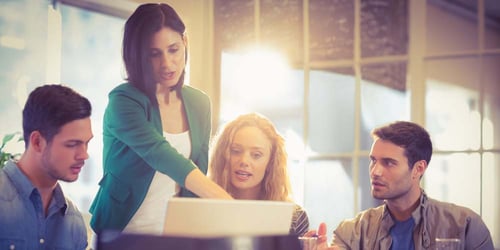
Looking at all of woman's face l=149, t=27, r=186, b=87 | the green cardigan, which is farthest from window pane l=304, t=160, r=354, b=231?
woman's face l=149, t=27, r=186, b=87

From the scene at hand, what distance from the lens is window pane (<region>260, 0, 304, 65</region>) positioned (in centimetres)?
446

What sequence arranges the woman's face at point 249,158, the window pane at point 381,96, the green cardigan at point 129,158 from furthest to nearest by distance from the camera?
the window pane at point 381,96 < the woman's face at point 249,158 < the green cardigan at point 129,158

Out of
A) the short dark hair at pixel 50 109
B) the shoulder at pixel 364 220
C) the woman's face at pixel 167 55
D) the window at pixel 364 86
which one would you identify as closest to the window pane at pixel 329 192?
the window at pixel 364 86

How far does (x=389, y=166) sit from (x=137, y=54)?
3.74ft

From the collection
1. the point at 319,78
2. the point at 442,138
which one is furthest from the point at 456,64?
the point at 319,78

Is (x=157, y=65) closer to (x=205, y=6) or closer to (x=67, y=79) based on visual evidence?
(x=67, y=79)

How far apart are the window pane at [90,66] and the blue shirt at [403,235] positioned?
1613mm

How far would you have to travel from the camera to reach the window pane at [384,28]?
4168 mm

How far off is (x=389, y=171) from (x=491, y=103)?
3.31 feet

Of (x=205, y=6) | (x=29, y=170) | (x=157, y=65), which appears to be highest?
(x=205, y=6)

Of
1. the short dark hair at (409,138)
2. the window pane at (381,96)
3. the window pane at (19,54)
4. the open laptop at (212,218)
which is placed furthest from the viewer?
the window pane at (381,96)

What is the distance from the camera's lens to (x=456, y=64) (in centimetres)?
404

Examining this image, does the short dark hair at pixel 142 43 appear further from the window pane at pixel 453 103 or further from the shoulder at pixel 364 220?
the window pane at pixel 453 103

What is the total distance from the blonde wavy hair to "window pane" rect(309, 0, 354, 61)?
3.29 ft
